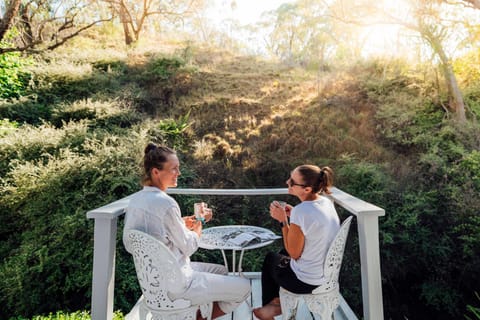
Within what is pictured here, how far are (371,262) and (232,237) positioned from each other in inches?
43.0

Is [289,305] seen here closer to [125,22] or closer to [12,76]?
[12,76]

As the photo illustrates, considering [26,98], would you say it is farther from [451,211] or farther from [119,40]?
[451,211]

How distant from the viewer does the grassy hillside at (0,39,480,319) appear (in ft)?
13.7

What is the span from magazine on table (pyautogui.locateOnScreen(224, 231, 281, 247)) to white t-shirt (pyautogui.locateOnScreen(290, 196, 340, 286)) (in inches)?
17.7

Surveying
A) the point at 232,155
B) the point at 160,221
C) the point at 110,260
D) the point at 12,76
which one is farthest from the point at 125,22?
the point at 160,221

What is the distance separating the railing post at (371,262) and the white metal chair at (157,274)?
1.12 metres

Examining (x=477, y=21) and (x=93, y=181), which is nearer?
(x=93, y=181)

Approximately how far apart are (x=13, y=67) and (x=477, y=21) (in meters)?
9.46

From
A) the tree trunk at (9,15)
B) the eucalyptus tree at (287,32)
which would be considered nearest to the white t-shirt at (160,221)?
the tree trunk at (9,15)

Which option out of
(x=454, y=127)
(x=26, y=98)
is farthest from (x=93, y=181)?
(x=454, y=127)

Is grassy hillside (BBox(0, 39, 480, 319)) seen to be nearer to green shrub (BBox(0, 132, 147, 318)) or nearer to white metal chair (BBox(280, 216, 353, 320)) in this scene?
green shrub (BBox(0, 132, 147, 318))

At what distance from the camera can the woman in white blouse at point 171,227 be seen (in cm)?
184

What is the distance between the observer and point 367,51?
934 centimetres

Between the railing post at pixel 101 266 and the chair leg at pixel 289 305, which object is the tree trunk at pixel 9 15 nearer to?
the railing post at pixel 101 266
